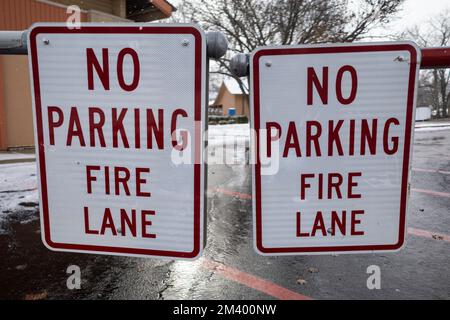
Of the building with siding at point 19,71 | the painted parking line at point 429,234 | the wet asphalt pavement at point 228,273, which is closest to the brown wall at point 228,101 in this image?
the building with siding at point 19,71

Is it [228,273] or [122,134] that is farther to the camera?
[228,273]

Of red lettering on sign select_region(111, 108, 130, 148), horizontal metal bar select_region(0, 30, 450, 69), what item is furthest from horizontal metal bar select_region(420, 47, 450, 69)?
red lettering on sign select_region(111, 108, 130, 148)

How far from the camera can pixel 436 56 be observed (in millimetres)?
1161

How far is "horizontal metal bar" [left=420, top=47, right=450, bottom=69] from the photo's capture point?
116cm

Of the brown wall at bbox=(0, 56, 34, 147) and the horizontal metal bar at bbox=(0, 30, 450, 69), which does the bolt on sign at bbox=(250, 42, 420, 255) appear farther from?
the brown wall at bbox=(0, 56, 34, 147)

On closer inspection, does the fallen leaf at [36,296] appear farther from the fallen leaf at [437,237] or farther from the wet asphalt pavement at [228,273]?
the fallen leaf at [437,237]

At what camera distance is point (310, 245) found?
4.00ft

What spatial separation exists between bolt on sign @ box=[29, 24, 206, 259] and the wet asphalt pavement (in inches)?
67.1

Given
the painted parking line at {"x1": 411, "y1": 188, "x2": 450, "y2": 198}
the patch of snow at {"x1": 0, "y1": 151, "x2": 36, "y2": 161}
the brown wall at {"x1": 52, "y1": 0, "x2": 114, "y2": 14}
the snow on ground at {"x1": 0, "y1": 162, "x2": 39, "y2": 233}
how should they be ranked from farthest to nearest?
the brown wall at {"x1": 52, "y1": 0, "x2": 114, "y2": 14} → the patch of snow at {"x1": 0, "y1": 151, "x2": 36, "y2": 161} → the painted parking line at {"x1": 411, "y1": 188, "x2": 450, "y2": 198} → the snow on ground at {"x1": 0, "y1": 162, "x2": 39, "y2": 233}

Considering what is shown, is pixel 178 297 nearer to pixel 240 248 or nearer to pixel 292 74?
pixel 240 248

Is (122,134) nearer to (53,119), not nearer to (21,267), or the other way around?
(53,119)

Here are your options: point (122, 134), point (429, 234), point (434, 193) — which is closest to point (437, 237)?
point (429, 234)

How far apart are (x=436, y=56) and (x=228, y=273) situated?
251cm

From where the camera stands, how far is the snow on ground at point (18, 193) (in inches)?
187
